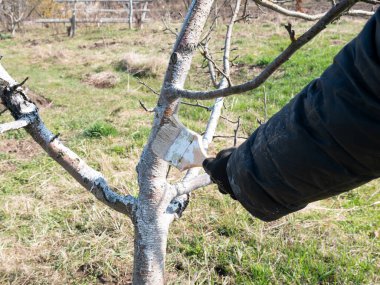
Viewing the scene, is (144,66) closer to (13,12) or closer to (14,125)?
(14,125)

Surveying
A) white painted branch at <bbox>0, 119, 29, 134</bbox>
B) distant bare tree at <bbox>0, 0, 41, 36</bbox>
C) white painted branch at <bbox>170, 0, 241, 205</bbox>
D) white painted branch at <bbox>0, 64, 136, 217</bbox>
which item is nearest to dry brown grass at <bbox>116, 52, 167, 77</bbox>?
white painted branch at <bbox>170, 0, 241, 205</bbox>

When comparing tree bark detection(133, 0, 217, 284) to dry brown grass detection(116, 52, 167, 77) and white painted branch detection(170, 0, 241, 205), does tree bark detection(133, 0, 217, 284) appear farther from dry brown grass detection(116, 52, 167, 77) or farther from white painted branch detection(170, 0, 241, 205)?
dry brown grass detection(116, 52, 167, 77)

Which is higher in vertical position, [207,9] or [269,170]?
[207,9]

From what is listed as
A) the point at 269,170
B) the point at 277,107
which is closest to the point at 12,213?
the point at 269,170

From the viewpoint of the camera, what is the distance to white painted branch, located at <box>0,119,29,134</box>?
1.52 metres

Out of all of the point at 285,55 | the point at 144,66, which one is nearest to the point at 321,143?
the point at 285,55

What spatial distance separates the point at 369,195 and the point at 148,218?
2282 millimetres

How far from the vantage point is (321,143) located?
927 millimetres

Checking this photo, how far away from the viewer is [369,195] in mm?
3402

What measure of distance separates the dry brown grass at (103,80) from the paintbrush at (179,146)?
19.8 ft

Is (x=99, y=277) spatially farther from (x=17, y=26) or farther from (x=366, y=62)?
A: (x=17, y=26)

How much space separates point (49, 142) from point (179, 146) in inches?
24.9

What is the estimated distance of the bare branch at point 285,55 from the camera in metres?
0.89

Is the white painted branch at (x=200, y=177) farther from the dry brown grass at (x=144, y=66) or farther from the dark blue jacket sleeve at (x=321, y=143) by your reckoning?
the dry brown grass at (x=144, y=66)
